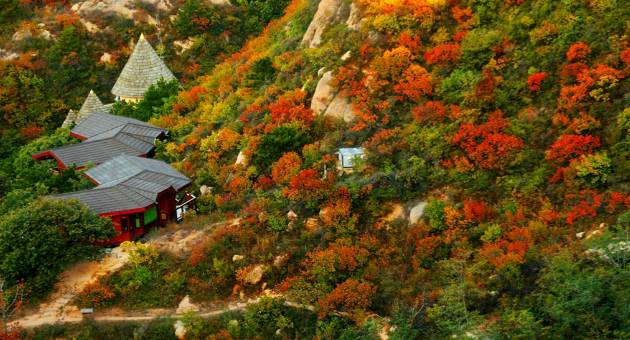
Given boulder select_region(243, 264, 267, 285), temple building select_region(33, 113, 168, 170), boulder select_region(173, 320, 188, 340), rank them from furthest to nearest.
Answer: temple building select_region(33, 113, 168, 170) → boulder select_region(243, 264, 267, 285) → boulder select_region(173, 320, 188, 340)

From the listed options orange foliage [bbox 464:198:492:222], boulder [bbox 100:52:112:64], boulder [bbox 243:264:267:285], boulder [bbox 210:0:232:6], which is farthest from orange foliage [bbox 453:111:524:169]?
boulder [bbox 210:0:232:6]

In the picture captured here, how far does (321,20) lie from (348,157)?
13153 mm

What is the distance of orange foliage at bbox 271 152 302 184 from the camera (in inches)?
1320

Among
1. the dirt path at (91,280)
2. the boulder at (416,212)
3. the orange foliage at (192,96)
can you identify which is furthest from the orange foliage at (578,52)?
the orange foliage at (192,96)

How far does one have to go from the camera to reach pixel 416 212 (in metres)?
29.0

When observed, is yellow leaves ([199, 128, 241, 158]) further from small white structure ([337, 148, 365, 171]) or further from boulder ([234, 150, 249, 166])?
small white structure ([337, 148, 365, 171])

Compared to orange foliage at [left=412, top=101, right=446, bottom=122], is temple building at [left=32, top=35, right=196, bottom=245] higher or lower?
lower

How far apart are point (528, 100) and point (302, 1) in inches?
1028

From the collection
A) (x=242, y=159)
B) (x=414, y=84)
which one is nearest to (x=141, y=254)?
(x=242, y=159)

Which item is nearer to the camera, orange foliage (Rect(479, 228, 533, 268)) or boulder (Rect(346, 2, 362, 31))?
orange foliage (Rect(479, 228, 533, 268))

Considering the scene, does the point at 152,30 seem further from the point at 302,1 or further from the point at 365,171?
the point at 365,171

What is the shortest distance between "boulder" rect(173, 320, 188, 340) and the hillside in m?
0.28

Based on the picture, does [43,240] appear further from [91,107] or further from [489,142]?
[91,107]

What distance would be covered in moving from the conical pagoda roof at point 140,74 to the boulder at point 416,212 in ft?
93.5
